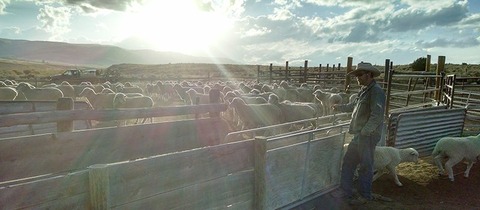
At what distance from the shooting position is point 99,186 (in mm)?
2670

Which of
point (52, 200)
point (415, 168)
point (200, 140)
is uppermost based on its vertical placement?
point (52, 200)

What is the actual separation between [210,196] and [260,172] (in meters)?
0.88

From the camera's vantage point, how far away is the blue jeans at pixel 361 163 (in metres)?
5.99

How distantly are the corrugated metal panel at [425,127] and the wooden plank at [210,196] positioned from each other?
658cm

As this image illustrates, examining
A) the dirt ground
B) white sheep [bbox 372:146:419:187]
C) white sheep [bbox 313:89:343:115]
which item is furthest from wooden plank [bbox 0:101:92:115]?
white sheep [bbox 313:89:343:115]

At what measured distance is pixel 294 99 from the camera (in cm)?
1955

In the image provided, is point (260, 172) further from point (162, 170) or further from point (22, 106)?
point (22, 106)

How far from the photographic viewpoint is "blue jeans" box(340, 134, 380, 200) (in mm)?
5988

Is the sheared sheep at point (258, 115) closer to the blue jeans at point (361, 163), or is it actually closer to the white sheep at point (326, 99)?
the white sheep at point (326, 99)

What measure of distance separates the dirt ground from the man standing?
0.33 m

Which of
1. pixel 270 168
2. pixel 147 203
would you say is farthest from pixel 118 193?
pixel 270 168

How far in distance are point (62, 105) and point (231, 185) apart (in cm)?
350

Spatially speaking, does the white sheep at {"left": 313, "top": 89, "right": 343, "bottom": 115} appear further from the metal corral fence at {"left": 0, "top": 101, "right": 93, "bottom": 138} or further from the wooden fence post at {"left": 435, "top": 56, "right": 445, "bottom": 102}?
the metal corral fence at {"left": 0, "top": 101, "right": 93, "bottom": 138}

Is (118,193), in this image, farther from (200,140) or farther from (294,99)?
(294,99)
